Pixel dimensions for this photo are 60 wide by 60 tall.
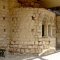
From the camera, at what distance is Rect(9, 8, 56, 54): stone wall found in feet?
26.1

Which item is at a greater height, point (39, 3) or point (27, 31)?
point (39, 3)

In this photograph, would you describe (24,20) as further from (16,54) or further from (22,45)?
(16,54)

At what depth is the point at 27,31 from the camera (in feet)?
26.2

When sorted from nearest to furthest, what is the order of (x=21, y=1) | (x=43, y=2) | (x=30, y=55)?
(x=30, y=55), (x=21, y=1), (x=43, y=2)

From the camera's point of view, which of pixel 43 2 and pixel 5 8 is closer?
pixel 5 8

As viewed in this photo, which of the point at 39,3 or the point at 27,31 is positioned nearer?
the point at 27,31

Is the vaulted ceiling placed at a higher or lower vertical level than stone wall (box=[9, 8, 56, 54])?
higher

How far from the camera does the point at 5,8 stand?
815 centimetres

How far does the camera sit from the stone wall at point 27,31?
26.1 feet

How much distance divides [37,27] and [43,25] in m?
0.80

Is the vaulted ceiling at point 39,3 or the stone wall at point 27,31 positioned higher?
the vaulted ceiling at point 39,3

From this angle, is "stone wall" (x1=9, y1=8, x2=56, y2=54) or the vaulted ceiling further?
the vaulted ceiling

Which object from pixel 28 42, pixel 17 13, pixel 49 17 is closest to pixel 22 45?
pixel 28 42

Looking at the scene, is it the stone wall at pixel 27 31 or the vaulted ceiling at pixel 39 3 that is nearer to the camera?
the stone wall at pixel 27 31
